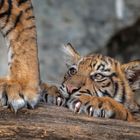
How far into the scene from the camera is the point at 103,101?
5.11 m

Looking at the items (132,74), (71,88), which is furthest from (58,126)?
(132,74)

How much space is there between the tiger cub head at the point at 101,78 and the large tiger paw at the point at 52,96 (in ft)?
0.20

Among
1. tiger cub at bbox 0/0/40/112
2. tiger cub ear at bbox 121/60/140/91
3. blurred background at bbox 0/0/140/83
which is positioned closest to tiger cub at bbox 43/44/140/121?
tiger cub ear at bbox 121/60/140/91

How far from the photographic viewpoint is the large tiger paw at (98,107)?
5.04 metres

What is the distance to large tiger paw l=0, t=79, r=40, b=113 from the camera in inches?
189

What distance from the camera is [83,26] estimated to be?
10.8m

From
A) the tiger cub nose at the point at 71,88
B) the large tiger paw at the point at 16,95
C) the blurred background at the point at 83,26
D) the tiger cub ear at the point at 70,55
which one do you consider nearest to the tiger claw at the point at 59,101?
the tiger cub nose at the point at 71,88

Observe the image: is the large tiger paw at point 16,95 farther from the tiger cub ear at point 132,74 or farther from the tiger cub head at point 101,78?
the tiger cub ear at point 132,74

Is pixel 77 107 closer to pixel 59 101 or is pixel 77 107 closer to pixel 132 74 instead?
pixel 59 101

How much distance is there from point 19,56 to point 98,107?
29.5 inches

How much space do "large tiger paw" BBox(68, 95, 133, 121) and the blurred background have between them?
5417 mm

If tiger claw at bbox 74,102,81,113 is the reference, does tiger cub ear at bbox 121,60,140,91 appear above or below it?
above

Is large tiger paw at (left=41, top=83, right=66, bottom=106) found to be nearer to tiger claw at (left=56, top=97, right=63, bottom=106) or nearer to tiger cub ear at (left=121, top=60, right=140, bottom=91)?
tiger claw at (left=56, top=97, right=63, bottom=106)

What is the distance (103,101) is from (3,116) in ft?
2.50
